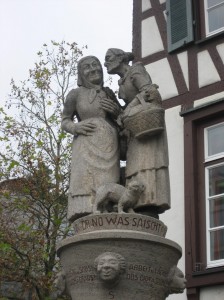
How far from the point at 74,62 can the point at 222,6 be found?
4.40m

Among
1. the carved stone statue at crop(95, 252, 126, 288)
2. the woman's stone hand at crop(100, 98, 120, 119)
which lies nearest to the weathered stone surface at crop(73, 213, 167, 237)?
the carved stone statue at crop(95, 252, 126, 288)

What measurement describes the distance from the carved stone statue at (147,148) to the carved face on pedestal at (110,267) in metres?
0.72

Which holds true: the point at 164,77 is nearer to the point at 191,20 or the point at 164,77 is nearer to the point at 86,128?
the point at 191,20

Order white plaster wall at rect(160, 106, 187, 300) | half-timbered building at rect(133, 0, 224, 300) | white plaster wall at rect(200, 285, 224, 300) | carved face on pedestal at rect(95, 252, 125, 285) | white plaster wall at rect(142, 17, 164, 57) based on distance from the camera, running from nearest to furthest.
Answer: carved face on pedestal at rect(95, 252, 125, 285), white plaster wall at rect(200, 285, 224, 300), half-timbered building at rect(133, 0, 224, 300), white plaster wall at rect(160, 106, 187, 300), white plaster wall at rect(142, 17, 164, 57)

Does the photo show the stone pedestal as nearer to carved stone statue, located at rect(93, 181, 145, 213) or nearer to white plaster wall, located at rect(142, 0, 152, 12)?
carved stone statue, located at rect(93, 181, 145, 213)

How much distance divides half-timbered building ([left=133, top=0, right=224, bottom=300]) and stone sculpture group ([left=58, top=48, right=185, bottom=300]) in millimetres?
3531

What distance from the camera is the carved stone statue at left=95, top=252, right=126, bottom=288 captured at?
5.38 meters

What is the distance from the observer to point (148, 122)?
6137mm

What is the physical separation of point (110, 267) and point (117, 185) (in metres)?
0.85

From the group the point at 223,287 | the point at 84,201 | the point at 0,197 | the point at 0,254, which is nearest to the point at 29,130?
the point at 0,197

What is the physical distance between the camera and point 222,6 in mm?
11469

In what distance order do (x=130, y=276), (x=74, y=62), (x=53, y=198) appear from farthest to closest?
(x=74, y=62)
(x=53, y=198)
(x=130, y=276)

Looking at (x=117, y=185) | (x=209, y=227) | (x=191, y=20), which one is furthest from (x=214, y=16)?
(x=117, y=185)

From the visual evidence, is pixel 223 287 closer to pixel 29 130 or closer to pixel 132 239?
pixel 132 239
